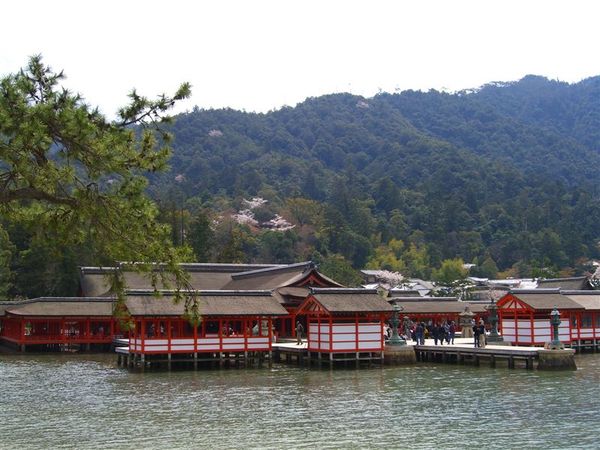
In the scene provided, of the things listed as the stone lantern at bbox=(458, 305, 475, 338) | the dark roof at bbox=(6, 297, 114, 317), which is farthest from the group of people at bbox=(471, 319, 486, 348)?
the dark roof at bbox=(6, 297, 114, 317)

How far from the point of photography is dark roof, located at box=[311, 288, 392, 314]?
36.2 metres

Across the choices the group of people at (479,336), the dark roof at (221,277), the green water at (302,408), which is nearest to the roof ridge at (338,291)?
the green water at (302,408)

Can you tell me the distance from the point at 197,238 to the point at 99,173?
2838 inches

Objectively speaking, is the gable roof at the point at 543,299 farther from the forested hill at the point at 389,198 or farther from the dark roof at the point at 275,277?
the forested hill at the point at 389,198

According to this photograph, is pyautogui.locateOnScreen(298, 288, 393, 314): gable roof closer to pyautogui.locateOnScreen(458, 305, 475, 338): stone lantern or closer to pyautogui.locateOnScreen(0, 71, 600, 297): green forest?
pyautogui.locateOnScreen(458, 305, 475, 338): stone lantern

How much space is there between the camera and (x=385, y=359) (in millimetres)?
38656

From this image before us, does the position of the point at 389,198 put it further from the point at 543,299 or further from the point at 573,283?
the point at 543,299

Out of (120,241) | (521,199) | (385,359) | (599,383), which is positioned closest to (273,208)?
(521,199)

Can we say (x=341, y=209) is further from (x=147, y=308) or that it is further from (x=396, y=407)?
(x=396, y=407)

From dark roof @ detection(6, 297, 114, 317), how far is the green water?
36.2 feet

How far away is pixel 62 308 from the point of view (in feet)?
158

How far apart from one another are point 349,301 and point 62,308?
66.4ft

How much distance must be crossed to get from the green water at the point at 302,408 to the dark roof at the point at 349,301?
280cm

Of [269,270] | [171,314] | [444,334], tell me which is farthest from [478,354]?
[269,270]
